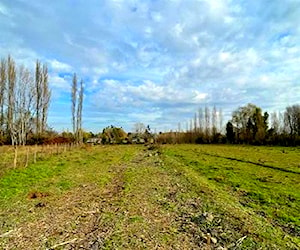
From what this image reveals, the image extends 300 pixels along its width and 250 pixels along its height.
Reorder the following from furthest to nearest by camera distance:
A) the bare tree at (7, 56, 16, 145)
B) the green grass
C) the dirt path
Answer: the bare tree at (7, 56, 16, 145)
the green grass
the dirt path

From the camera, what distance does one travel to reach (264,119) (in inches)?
2482

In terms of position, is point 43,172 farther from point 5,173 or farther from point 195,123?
point 195,123

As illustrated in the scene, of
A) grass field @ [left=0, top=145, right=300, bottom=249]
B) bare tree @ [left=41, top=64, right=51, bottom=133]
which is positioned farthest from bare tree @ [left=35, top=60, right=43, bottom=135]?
grass field @ [left=0, top=145, right=300, bottom=249]

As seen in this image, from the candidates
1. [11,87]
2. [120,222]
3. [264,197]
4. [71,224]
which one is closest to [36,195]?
[71,224]

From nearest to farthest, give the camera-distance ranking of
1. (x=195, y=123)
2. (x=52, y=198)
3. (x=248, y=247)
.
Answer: (x=248, y=247) < (x=52, y=198) < (x=195, y=123)

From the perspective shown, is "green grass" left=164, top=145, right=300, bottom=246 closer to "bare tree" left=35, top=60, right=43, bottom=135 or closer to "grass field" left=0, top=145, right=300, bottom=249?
"grass field" left=0, top=145, right=300, bottom=249

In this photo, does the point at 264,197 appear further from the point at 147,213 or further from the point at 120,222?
Answer: the point at 120,222

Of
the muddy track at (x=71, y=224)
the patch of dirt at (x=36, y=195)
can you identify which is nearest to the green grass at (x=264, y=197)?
the muddy track at (x=71, y=224)

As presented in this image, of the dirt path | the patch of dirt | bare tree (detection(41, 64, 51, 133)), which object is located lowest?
the dirt path

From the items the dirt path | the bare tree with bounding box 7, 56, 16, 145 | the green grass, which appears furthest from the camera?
the bare tree with bounding box 7, 56, 16, 145

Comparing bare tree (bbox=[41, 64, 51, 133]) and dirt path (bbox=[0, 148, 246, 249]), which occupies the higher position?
bare tree (bbox=[41, 64, 51, 133])

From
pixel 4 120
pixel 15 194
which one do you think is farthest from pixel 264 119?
pixel 15 194

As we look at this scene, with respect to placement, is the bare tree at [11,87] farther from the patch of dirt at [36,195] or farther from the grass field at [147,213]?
the patch of dirt at [36,195]

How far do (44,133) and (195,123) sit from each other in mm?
43405
